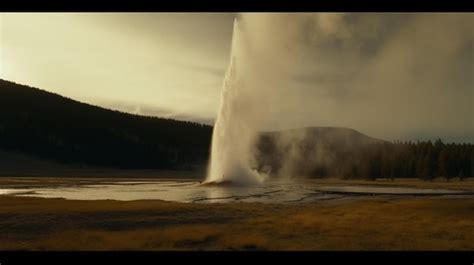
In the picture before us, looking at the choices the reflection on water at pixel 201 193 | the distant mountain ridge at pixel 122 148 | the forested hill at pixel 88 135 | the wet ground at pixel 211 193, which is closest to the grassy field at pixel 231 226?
the reflection on water at pixel 201 193

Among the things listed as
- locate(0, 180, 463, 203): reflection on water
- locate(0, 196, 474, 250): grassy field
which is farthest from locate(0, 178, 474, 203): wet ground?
locate(0, 196, 474, 250): grassy field

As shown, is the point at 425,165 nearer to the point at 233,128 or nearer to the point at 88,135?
the point at 233,128

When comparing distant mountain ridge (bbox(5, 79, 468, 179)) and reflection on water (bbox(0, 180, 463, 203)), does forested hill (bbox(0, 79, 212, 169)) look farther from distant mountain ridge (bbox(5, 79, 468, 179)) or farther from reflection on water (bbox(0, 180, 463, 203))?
reflection on water (bbox(0, 180, 463, 203))

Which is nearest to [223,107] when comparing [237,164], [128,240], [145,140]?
[237,164]

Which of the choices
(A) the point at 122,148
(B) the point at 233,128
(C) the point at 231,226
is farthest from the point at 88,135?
(C) the point at 231,226
